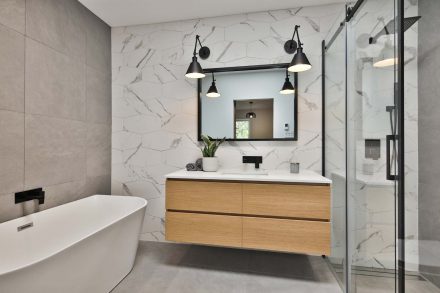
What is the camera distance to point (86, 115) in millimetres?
2371

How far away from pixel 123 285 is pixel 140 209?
1.96 ft

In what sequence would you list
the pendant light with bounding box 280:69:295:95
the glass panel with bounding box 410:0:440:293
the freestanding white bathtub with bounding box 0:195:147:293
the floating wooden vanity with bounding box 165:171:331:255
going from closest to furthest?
the freestanding white bathtub with bounding box 0:195:147:293, the glass panel with bounding box 410:0:440:293, the floating wooden vanity with bounding box 165:171:331:255, the pendant light with bounding box 280:69:295:95

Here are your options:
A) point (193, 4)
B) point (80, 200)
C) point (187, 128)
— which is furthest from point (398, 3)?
point (80, 200)

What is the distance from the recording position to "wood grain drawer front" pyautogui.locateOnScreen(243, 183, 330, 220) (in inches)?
69.3

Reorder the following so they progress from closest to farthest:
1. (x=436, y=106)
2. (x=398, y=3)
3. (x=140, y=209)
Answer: (x=398, y=3)
(x=436, y=106)
(x=140, y=209)

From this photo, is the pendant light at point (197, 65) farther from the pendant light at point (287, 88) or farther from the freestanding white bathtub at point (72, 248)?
the freestanding white bathtub at point (72, 248)

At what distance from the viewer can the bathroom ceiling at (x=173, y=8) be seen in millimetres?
2240

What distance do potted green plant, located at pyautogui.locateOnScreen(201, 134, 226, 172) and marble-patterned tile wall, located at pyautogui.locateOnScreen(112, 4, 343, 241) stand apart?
0.13m

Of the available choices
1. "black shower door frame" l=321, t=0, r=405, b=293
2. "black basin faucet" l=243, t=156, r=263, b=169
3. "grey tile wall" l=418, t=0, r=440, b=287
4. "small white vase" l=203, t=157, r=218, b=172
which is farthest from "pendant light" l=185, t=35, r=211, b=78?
A: "grey tile wall" l=418, t=0, r=440, b=287

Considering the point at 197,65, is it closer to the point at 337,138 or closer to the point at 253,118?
the point at 253,118

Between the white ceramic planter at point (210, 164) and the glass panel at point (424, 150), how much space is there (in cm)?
150

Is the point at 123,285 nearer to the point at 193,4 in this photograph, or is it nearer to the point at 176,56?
the point at 176,56

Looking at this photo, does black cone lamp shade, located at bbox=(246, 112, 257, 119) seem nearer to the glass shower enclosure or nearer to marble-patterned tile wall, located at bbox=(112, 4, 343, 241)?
marble-patterned tile wall, located at bbox=(112, 4, 343, 241)

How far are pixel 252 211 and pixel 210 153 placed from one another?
0.74m
